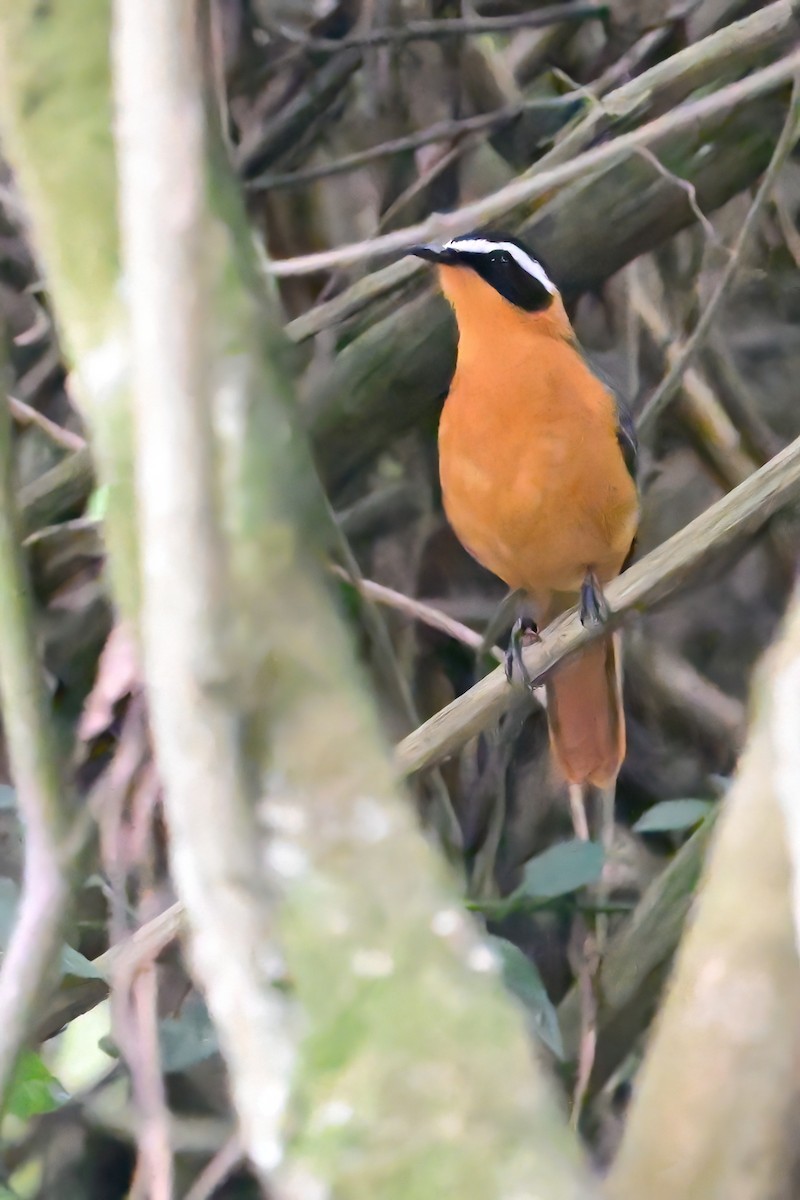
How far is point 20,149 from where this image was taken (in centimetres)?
73

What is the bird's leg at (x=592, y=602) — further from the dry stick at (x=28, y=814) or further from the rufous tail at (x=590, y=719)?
the dry stick at (x=28, y=814)

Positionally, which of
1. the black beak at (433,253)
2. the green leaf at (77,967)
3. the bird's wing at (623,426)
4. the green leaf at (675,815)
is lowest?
the green leaf at (675,815)

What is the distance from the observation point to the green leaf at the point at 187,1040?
1434 millimetres

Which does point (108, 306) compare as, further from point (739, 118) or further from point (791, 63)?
point (739, 118)

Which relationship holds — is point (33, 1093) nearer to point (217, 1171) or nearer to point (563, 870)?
point (217, 1171)

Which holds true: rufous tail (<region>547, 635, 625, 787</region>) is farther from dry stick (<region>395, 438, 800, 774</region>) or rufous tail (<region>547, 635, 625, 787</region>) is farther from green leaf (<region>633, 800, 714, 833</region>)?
dry stick (<region>395, 438, 800, 774</region>)

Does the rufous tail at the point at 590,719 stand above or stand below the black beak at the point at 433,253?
below

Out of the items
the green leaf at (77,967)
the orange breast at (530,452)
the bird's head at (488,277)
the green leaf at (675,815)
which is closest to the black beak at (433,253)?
A: the bird's head at (488,277)

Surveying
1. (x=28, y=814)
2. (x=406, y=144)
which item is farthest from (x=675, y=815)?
(x=406, y=144)

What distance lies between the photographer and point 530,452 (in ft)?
5.99

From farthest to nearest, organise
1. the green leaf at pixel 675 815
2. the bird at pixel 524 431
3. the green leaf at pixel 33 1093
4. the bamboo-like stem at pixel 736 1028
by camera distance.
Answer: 1. the bird at pixel 524 431
2. the green leaf at pixel 675 815
3. the green leaf at pixel 33 1093
4. the bamboo-like stem at pixel 736 1028

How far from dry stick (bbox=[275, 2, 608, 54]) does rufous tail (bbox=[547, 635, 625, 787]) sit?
96 centimetres

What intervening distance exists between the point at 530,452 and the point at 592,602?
0.23 m

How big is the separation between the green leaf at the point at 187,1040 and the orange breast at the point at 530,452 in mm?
787
